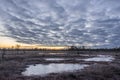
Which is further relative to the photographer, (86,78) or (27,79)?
(86,78)

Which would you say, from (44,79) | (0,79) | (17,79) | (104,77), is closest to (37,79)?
(44,79)

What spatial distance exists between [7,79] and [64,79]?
6822mm

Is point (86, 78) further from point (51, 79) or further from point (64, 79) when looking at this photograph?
point (51, 79)

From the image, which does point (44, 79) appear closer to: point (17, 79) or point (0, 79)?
point (17, 79)

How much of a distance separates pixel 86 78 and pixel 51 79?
4.63 meters

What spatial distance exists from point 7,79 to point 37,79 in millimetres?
3575

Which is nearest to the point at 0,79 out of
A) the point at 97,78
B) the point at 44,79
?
the point at 44,79

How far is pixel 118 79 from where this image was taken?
2450 cm

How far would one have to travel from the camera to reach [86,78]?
2464cm

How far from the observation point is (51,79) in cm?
2308

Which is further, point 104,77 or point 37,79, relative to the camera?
point 104,77

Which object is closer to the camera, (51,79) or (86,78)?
(51,79)

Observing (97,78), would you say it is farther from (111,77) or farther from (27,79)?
(27,79)

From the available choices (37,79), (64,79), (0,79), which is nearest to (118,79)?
(64,79)
